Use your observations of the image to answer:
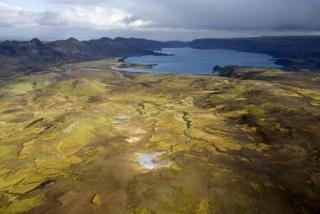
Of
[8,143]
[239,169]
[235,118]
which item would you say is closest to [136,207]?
[239,169]

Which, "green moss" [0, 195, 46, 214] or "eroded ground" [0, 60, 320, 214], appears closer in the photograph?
"eroded ground" [0, 60, 320, 214]

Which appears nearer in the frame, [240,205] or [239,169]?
[240,205]

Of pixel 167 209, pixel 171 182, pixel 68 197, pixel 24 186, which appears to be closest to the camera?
pixel 167 209

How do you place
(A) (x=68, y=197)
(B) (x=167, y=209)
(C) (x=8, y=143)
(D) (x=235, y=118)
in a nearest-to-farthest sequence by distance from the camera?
1. (B) (x=167, y=209)
2. (A) (x=68, y=197)
3. (C) (x=8, y=143)
4. (D) (x=235, y=118)

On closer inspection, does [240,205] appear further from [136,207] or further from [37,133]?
[37,133]

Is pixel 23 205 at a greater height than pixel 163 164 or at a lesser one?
greater

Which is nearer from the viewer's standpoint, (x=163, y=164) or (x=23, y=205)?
(x=23, y=205)

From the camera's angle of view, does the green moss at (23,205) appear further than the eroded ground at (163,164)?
Yes

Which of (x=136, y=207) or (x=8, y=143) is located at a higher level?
(x=136, y=207)

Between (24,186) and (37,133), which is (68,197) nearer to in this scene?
(24,186)
